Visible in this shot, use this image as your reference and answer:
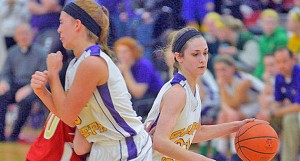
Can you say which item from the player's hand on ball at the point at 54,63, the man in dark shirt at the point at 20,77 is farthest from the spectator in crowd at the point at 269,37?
the player's hand on ball at the point at 54,63

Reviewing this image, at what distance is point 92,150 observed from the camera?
4.34 metres

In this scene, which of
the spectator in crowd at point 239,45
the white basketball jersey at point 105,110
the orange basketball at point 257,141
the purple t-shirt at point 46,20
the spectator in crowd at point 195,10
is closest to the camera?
the white basketball jersey at point 105,110

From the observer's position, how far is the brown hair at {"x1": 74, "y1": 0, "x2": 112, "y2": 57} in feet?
14.1

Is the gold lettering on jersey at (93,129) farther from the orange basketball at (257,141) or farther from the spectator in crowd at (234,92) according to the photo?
the spectator in crowd at (234,92)

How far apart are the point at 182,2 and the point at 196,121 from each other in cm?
451

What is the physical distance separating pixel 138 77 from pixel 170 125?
12.7 ft

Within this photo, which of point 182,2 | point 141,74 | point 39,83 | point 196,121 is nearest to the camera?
point 39,83

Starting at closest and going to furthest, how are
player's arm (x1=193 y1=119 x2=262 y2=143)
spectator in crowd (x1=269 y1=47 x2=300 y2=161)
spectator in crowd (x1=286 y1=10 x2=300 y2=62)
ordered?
player's arm (x1=193 y1=119 x2=262 y2=143) < spectator in crowd (x1=269 y1=47 x2=300 y2=161) < spectator in crowd (x1=286 y1=10 x2=300 y2=62)

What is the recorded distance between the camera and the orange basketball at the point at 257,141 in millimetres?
4785

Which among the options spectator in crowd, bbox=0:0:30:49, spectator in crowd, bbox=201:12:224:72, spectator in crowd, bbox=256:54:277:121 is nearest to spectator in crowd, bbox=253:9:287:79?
spectator in crowd, bbox=256:54:277:121

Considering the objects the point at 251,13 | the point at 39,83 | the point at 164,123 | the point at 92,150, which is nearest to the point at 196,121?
the point at 164,123

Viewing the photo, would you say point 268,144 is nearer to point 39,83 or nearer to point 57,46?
point 39,83

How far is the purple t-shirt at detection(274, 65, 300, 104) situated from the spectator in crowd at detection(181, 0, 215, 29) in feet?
4.78

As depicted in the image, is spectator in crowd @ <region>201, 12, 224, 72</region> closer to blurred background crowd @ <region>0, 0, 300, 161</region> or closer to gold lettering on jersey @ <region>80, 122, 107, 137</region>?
blurred background crowd @ <region>0, 0, 300, 161</region>
